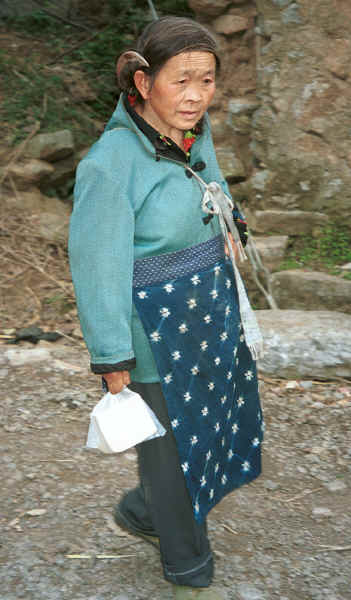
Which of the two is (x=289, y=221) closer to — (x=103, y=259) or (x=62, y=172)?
Result: (x=62, y=172)

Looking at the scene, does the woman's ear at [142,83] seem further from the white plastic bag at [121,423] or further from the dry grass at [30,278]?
the dry grass at [30,278]

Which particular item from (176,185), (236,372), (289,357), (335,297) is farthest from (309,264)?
(176,185)

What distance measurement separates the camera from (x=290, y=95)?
466 centimetres

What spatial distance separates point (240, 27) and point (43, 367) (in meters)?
3.16

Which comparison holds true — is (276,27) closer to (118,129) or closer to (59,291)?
(59,291)

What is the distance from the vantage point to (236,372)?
211cm

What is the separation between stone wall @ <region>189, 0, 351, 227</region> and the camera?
14.7 ft

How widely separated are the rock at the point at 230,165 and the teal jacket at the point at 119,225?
3375 mm

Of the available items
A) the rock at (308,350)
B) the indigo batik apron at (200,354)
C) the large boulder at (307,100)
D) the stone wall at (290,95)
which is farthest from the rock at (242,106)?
the indigo batik apron at (200,354)

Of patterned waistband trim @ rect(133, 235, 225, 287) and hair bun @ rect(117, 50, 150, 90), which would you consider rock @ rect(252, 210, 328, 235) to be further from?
hair bun @ rect(117, 50, 150, 90)

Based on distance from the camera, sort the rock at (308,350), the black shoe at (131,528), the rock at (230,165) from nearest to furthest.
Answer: the black shoe at (131,528) → the rock at (308,350) → the rock at (230,165)

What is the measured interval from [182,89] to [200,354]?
790 millimetres

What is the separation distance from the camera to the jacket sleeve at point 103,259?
64.9 inches

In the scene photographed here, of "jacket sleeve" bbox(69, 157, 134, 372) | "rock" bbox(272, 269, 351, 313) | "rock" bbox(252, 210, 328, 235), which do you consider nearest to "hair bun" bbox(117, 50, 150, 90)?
"jacket sleeve" bbox(69, 157, 134, 372)
